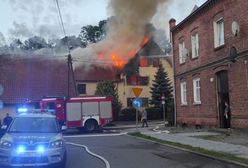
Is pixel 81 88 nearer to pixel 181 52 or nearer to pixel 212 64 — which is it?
pixel 181 52

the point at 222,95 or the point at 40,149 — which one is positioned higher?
the point at 222,95

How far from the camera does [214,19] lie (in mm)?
24734

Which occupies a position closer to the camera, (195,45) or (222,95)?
(222,95)

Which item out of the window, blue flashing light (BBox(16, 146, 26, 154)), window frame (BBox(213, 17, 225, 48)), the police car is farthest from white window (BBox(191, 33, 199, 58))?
the window

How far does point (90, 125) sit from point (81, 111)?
4.35ft

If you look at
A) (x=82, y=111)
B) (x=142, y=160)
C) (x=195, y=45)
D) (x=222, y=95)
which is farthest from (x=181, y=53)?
(x=142, y=160)

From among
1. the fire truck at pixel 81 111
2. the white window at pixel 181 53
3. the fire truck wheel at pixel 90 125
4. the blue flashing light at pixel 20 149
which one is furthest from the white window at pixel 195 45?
the blue flashing light at pixel 20 149

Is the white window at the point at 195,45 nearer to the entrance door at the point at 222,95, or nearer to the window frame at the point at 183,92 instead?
the window frame at the point at 183,92

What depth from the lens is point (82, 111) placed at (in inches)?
1283

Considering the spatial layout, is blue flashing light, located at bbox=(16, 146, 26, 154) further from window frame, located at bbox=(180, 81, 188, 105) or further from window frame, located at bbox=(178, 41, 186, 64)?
window frame, located at bbox=(178, 41, 186, 64)

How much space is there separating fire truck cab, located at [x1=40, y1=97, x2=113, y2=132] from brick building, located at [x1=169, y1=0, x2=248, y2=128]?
593cm

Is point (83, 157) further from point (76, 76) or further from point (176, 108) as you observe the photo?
point (76, 76)

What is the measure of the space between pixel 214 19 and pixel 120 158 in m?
13.7

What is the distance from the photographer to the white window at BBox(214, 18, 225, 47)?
949 inches
